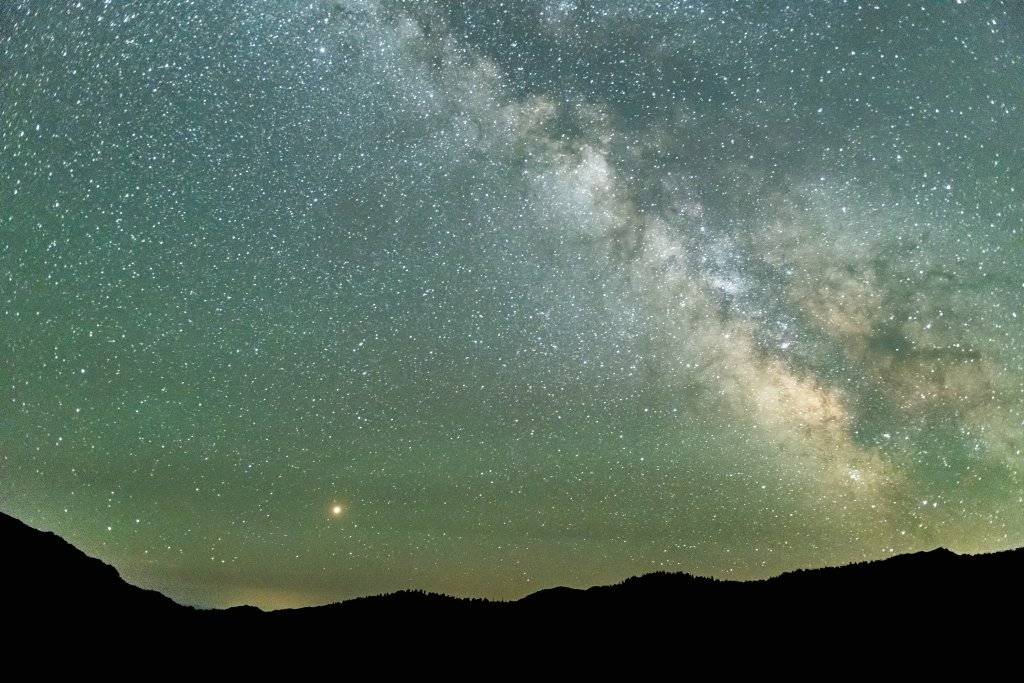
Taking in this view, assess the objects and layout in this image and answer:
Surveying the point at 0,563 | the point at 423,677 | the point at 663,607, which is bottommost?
the point at 423,677

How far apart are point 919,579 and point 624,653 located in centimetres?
1210

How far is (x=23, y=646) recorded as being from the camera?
31.4 metres

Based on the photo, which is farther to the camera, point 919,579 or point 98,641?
point 98,641

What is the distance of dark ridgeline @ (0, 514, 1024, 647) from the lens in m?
25.8

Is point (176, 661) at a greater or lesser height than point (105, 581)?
lesser

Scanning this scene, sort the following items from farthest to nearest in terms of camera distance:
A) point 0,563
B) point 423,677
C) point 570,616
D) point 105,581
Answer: point 105,581 < point 0,563 < point 570,616 < point 423,677

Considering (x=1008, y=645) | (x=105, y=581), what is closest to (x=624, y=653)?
(x=1008, y=645)

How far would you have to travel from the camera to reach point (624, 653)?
26219mm

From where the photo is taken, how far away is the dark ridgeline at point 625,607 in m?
25.8

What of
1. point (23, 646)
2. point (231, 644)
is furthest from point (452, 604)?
point (23, 646)

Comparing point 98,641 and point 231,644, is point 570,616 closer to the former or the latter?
point 231,644

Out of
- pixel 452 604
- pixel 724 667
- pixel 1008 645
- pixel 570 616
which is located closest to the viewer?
pixel 1008 645

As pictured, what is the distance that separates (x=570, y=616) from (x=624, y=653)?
6.77m

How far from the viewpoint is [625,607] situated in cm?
3269
